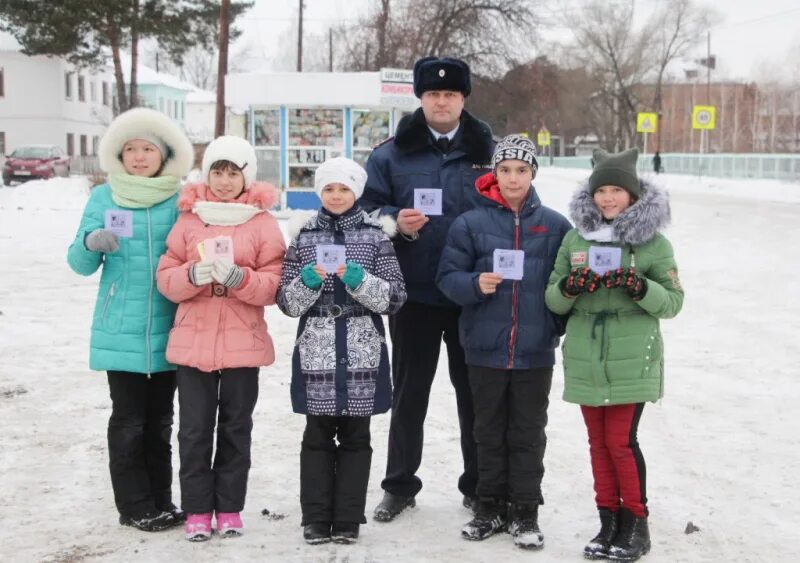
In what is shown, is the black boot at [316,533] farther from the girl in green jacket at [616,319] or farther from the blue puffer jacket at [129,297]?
the girl in green jacket at [616,319]

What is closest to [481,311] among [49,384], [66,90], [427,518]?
[427,518]

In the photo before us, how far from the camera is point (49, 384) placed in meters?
6.93

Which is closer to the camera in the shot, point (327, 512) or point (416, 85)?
point (327, 512)

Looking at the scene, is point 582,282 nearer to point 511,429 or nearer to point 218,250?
point 511,429

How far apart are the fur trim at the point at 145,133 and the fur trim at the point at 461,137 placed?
102 centimetres

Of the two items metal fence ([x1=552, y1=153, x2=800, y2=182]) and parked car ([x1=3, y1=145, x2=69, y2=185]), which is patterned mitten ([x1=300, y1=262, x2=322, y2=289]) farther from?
parked car ([x1=3, y1=145, x2=69, y2=185])

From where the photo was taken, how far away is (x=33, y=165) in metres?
37.1

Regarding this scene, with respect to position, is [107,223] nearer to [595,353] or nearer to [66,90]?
[595,353]

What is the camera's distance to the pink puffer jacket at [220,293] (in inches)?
164

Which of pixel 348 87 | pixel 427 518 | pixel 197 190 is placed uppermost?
pixel 348 87

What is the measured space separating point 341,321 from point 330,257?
320 millimetres

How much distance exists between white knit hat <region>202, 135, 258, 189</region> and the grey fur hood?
1480 mm

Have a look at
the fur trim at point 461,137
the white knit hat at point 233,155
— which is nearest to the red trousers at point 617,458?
the fur trim at point 461,137

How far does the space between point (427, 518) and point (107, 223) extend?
2.02 metres
